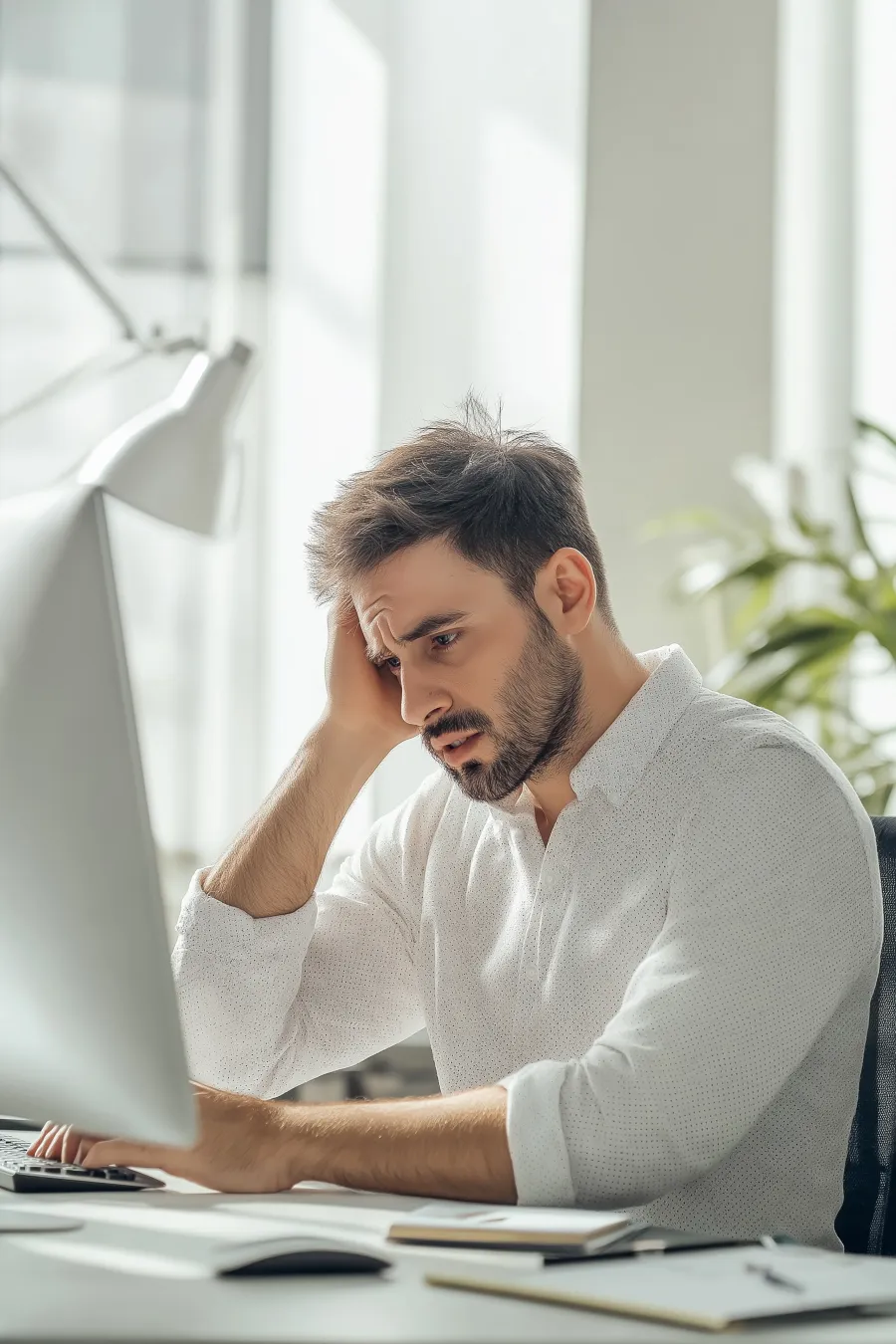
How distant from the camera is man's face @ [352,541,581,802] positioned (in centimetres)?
148

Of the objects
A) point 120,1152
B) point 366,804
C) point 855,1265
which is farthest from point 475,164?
point 855,1265

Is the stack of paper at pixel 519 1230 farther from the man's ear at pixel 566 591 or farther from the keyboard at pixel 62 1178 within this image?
the man's ear at pixel 566 591

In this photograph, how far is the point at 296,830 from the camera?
161 centimetres

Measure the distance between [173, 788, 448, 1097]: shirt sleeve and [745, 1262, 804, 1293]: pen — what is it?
79cm

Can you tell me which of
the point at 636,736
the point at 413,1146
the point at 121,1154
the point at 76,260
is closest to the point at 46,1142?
the point at 121,1154

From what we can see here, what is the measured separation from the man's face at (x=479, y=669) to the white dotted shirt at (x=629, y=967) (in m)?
0.06

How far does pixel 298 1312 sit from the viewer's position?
79 cm

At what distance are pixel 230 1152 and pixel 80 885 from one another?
1.33ft

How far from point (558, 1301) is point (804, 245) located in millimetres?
2539

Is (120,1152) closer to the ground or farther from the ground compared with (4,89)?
closer to the ground

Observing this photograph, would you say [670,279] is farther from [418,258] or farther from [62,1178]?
[62,1178]

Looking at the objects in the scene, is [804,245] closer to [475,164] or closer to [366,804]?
[475,164]

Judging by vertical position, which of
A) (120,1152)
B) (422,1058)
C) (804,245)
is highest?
(804,245)

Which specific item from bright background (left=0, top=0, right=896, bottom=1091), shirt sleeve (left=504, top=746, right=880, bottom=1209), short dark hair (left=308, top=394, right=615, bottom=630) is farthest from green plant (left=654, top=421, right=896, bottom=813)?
shirt sleeve (left=504, top=746, right=880, bottom=1209)
